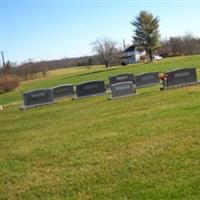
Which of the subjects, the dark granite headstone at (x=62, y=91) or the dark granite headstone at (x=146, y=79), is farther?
the dark granite headstone at (x=146, y=79)

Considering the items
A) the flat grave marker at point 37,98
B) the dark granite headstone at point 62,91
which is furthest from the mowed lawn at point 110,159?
the dark granite headstone at point 62,91

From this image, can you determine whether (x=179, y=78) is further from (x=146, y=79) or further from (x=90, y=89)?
(x=90, y=89)

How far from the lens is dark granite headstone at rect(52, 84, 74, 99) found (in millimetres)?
22859

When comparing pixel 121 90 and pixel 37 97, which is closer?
pixel 121 90

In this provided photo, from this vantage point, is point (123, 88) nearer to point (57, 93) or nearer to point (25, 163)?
point (57, 93)

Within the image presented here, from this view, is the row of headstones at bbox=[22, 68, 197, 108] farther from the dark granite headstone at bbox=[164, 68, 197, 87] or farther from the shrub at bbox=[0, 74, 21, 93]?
the shrub at bbox=[0, 74, 21, 93]

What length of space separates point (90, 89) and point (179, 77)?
4.89 metres

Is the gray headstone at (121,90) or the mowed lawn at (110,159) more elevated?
the gray headstone at (121,90)

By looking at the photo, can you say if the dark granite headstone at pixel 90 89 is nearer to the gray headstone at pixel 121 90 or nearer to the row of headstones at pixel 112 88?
the row of headstones at pixel 112 88

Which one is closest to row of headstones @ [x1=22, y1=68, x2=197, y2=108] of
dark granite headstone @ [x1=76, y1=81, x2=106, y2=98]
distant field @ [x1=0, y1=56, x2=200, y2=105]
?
Result: dark granite headstone @ [x1=76, y1=81, x2=106, y2=98]

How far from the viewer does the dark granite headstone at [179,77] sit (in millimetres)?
19312

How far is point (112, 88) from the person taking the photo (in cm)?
1820

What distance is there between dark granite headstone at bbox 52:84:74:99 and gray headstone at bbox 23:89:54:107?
1657 mm

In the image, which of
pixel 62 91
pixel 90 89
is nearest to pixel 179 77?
pixel 90 89
